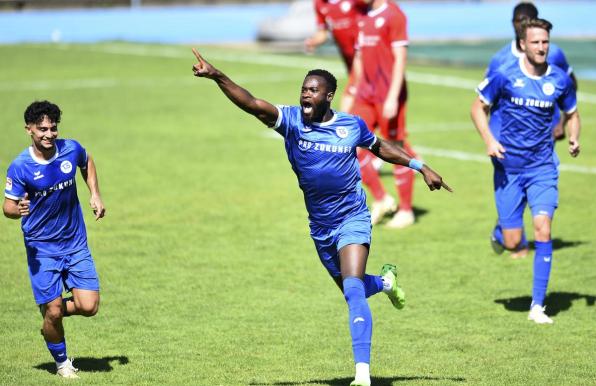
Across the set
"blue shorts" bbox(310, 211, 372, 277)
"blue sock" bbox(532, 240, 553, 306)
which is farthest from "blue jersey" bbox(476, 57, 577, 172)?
"blue shorts" bbox(310, 211, 372, 277)

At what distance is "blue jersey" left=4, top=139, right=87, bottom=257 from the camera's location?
9.11 meters

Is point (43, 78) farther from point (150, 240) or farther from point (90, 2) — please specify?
point (150, 240)

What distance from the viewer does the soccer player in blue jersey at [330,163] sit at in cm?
879

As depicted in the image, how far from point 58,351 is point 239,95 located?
2.48 m

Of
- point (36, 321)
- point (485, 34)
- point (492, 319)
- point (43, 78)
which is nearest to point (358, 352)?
point (492, 319)

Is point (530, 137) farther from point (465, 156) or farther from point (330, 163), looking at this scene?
point (465, 156)

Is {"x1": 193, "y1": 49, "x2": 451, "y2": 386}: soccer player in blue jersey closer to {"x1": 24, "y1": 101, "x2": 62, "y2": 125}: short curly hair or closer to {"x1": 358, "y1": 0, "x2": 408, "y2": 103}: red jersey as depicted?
{"x1": 24, "y1": 101, "x2": 62, "y2": 125}: short curly hair

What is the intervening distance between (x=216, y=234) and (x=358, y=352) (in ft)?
21.8

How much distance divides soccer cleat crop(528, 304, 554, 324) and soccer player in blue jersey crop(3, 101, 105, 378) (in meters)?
4.14

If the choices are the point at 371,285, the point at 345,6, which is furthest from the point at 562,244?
the point at 371,285

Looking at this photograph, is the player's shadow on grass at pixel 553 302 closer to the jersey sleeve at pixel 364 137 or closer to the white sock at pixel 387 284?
A: the white sock at pixel 387 284

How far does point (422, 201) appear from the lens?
1703 centimetres

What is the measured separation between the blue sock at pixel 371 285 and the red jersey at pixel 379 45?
242 inches

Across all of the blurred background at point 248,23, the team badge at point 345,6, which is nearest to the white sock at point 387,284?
the team badge at point 345,6
